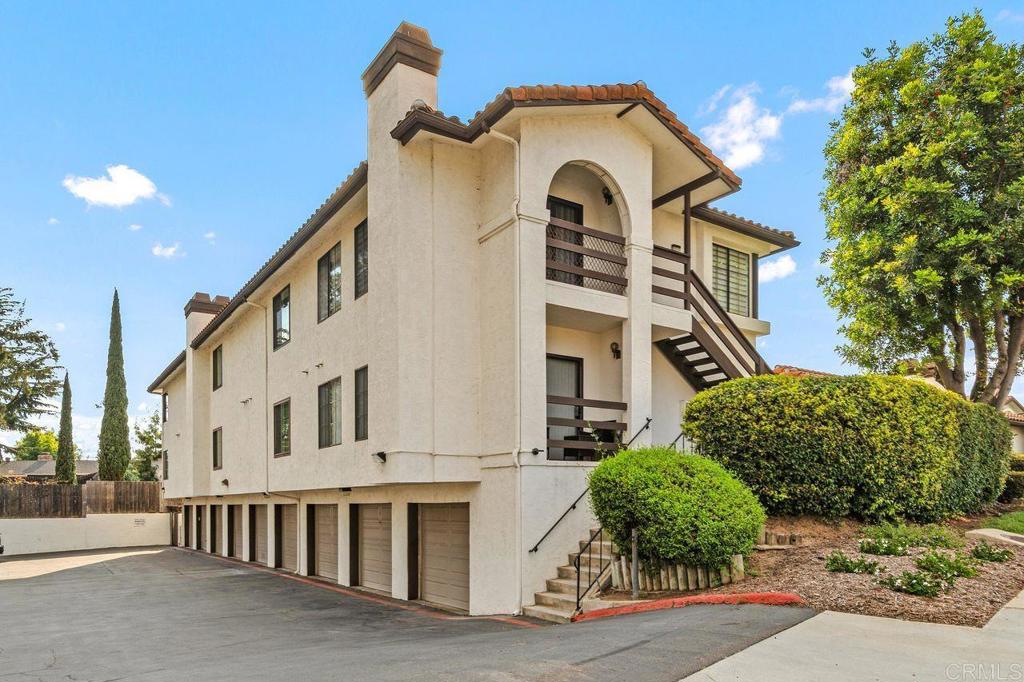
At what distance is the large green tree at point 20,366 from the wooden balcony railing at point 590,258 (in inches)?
1317

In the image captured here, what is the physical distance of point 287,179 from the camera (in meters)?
18.3

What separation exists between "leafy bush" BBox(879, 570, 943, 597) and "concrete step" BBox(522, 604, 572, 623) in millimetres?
4075

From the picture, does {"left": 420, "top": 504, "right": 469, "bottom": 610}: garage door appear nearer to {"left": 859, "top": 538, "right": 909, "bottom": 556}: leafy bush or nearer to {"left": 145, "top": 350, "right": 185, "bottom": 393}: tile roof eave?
{"left": 859, "top": 538, "right": 909, "bottom": 556}: leafy bush

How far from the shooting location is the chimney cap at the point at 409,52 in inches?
493

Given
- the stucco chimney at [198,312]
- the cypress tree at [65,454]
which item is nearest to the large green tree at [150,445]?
the cypress tree at [65,454]

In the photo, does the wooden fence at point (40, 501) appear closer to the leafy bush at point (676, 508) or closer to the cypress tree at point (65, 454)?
the cypress tree at point (65, 454)

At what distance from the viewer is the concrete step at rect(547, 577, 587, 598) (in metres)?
10.9

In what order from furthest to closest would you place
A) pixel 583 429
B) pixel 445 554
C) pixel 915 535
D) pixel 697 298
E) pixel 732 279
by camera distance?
pixel 732 279 → pixel 697 298 → pixel 445 554 → pixel 583 429 → pixel 915 535

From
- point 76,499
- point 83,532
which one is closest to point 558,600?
point 76,499

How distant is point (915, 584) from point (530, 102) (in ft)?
28.4

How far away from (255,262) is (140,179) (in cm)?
1849

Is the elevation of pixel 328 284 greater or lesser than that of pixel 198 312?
lesser

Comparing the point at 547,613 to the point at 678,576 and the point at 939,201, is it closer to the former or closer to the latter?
the point at 678,576

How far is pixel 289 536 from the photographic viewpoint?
69.3 feet
